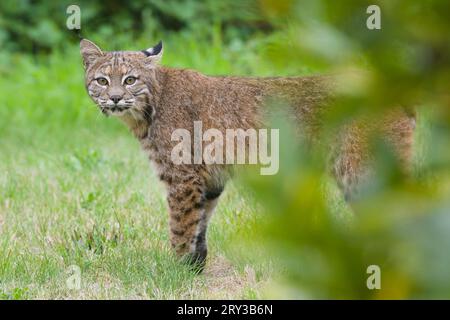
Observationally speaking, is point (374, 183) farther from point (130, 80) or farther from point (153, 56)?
point (153, 56)

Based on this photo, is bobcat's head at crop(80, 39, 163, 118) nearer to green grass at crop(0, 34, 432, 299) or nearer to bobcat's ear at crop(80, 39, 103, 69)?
bobcat's ear at crop(80, 39, 103, 69)

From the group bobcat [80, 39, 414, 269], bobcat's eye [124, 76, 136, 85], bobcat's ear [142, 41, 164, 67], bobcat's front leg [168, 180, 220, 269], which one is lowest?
bobcat's front leg [168, 180, 220, 269]

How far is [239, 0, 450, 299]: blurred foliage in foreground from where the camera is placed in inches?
40.8

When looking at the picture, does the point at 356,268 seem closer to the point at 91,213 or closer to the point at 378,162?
the point at 378,162

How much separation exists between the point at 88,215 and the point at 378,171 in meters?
4.74

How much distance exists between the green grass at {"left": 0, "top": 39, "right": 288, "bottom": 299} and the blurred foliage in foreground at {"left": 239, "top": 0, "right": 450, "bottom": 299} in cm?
244

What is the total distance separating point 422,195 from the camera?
1060 millimetres

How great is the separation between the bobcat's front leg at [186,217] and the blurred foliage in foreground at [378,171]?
148 inches

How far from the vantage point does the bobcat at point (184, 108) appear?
4.88 m

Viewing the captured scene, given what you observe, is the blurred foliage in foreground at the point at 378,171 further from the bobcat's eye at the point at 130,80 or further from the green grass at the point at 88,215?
the bobcat's eye at the point at 130,80

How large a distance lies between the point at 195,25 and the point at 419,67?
10002mm

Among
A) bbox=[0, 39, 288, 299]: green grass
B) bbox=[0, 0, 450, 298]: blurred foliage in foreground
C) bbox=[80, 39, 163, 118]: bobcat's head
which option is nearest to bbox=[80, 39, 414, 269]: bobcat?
bbox=[80, 39, 163, 118]: bobcat's head

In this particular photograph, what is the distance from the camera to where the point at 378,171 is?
1076mm

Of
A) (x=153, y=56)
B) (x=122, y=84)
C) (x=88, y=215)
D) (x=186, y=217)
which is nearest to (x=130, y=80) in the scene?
(x=122, y=84)
